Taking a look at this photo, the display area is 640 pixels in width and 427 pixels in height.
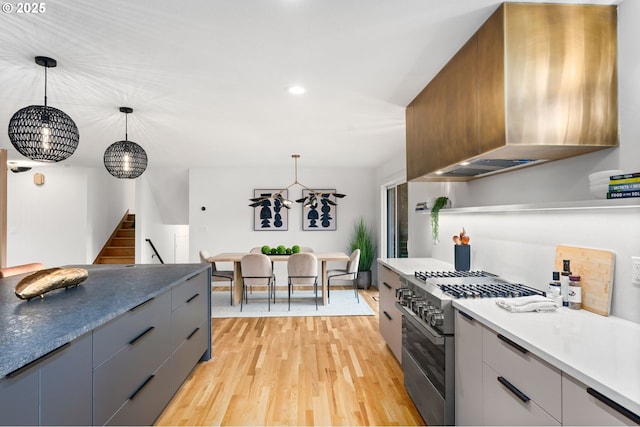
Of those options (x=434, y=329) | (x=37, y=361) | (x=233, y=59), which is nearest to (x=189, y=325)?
(x=37, y=361)

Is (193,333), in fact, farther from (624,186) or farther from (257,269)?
(624,186)

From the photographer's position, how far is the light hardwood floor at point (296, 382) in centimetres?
227

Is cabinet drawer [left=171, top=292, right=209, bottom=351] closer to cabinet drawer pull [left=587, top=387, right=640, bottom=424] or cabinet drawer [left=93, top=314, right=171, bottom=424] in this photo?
cabinet drawer [left=93, top=314, right=171, bottom=424]

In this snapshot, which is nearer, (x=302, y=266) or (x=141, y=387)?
(x=141, y=387)

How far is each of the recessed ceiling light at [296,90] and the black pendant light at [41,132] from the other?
149 centimetres

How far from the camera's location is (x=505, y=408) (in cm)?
139

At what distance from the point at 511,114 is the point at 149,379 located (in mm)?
2432

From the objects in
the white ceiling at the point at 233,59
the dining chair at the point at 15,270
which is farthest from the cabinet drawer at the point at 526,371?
the dining chair at the point at 15,270

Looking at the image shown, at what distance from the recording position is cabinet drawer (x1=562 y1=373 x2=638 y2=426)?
92 centimetres

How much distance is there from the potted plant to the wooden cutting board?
487 centimetres

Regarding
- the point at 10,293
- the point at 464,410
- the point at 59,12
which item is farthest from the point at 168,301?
the point at 464,410

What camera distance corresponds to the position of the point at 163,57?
2.13 m

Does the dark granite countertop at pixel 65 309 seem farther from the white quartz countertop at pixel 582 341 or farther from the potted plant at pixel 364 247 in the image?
the potted plant at pixel 364 247

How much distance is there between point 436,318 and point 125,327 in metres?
1.67
